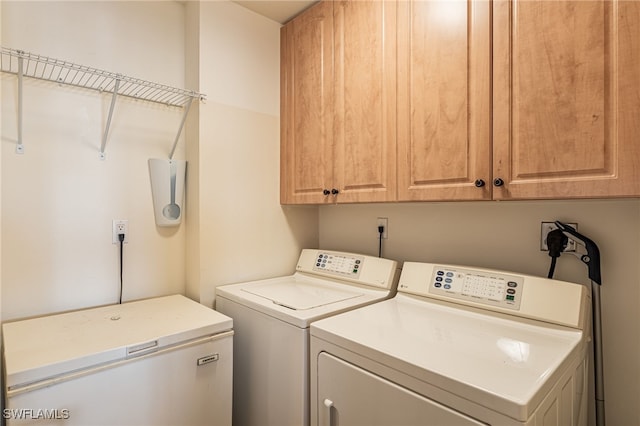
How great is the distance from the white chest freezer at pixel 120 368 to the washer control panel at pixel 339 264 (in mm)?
704

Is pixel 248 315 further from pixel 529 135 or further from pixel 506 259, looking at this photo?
pixel 529 135

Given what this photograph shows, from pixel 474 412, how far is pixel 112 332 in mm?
1285

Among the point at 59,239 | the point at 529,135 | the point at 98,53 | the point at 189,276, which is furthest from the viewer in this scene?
the point at 189,276

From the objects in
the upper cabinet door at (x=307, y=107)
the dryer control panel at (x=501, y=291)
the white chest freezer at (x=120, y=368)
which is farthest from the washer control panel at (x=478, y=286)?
the white chest freezer at (x=120, y=368)

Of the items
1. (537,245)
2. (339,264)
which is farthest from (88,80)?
(537,245)

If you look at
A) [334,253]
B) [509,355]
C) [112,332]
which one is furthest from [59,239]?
[509,355]

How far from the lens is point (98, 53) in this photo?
5.35ft

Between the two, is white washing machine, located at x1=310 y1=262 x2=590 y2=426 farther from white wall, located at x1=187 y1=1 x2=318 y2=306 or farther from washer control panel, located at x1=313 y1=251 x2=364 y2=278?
white wall, located at x1=187 y1=1 x2=318 y2=306

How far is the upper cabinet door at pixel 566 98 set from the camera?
0.93 meters

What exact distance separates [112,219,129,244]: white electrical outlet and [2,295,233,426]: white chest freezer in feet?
1.13

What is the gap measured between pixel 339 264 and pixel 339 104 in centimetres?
90

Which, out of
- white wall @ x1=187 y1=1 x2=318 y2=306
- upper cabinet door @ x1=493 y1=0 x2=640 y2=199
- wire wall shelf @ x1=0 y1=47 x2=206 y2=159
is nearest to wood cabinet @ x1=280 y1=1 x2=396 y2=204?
white wall @ x1=187 y1=1 x2=318 y2=306

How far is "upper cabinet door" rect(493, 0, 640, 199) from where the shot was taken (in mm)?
931

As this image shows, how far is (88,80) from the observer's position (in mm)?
1572
